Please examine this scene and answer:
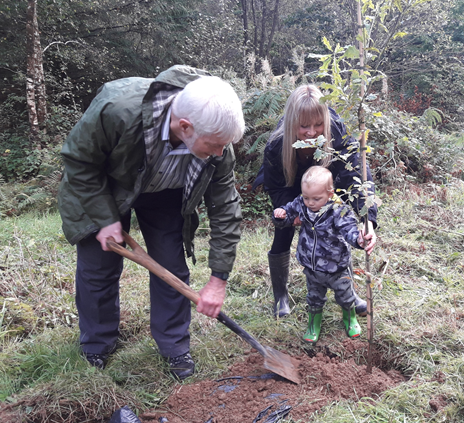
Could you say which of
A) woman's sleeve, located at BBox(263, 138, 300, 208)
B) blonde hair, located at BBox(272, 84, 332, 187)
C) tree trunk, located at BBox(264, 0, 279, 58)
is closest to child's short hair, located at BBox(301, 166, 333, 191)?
blonde hair, located at BBox(272, 84, 332, 187)

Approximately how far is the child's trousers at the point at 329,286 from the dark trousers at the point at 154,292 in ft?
2.95

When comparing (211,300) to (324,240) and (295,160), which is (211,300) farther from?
(295,160)

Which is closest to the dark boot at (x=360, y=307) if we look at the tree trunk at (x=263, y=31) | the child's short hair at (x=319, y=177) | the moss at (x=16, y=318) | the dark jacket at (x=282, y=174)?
the dark jacket at (x=282, y=174)

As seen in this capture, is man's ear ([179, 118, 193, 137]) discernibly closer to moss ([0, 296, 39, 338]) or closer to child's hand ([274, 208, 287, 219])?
child's hand ([274, 208, 287, 219])

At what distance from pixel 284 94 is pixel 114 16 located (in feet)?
25.2

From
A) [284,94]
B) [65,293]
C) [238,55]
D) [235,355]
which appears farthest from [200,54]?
[235,355]

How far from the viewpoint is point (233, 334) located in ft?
9.54

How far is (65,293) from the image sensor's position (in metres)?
3.43

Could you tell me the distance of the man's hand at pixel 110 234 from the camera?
7.45ft

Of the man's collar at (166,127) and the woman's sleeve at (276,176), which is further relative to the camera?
the woman's sleeve at (276,176)

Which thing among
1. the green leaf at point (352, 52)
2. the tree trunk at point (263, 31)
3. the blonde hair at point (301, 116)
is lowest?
the blonde hair at point (301, 116)

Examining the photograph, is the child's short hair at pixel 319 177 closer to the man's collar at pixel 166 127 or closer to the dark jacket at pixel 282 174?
the dark jacket at pixel 282 174

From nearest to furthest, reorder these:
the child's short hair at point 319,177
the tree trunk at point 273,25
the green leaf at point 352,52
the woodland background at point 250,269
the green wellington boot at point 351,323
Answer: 1. the green leaf at point 352,52
2. the woodland background at point 250,269
3. the child's short hair at point 319,177
4. the green wellington boot at point 351,323
5. the tree trunk at point 273,25

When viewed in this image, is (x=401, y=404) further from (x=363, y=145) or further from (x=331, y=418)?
(x=363, y=145)
